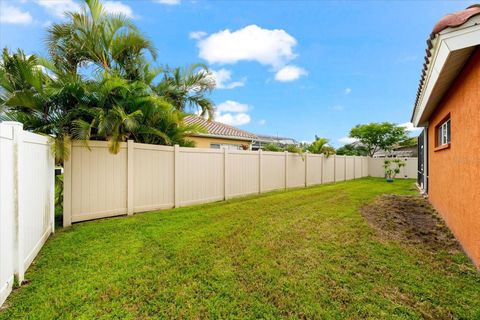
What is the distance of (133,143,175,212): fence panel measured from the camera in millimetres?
6637

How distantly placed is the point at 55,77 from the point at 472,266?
860cm

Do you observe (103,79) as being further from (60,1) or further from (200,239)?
(200,239)

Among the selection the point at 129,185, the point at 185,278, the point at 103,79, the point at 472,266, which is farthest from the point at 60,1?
the point at 472,266

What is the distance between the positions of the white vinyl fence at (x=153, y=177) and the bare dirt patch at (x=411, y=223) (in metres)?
4.46

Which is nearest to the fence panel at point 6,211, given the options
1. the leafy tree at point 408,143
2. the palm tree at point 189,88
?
the palm tree at point 189,88

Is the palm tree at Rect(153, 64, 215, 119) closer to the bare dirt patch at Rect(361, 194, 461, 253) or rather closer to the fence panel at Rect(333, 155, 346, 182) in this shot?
the bare dirt patch at Rect(361, 194, 461, 253)

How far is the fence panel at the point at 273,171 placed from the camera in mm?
10959

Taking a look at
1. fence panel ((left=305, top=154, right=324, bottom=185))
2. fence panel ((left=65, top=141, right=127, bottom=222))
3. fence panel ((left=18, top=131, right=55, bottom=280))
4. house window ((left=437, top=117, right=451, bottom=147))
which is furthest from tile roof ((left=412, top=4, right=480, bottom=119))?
fence panel ((left=305, top=154, right=324, bottom=185))

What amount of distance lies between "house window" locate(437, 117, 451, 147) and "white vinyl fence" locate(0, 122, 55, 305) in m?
7.86

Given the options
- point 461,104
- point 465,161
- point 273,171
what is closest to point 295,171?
point 273,171

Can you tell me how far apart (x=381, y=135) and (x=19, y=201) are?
30144mm

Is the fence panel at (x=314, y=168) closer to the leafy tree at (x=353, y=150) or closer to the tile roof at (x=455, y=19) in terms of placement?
the tile roof at (x=455, y=19)

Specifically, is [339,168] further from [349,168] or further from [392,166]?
[392,166]

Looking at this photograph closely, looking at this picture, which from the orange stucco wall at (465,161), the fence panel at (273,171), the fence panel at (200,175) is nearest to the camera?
the orange stucco wall at (465,161)
